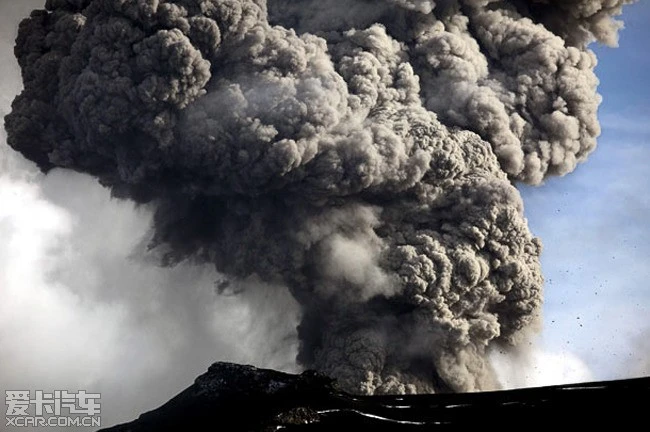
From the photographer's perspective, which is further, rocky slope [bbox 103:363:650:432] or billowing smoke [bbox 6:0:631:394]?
billowing smoke [bbox 6:0:631:394]

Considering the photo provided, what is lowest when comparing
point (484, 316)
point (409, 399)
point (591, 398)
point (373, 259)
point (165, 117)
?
point (591, 398)

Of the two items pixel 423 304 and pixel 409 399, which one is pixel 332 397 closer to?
pixel 409 399

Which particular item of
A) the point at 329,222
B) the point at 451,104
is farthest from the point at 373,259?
the point at 451,104

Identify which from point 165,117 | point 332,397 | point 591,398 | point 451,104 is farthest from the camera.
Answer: point 451,104

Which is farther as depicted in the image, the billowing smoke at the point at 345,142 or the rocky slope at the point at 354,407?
the billowing smoke at the point at 345,142

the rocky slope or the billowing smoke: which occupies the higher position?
the billowing smoke

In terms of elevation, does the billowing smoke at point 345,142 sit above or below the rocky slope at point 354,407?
above

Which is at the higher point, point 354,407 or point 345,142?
point 345,142

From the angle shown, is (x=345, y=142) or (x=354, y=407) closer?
(x=354, y=407)
